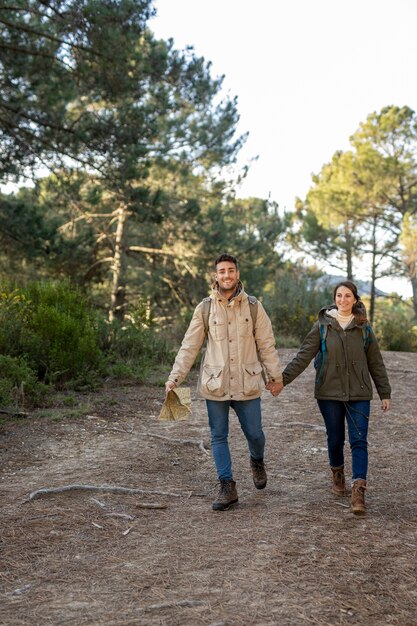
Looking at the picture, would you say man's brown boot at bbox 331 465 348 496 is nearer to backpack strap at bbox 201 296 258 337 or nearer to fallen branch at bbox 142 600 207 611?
backpack strap at bbox 201 296 258 337

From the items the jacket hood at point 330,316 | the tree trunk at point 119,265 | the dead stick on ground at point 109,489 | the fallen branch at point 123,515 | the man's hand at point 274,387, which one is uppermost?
the tree trunk at point 119,265

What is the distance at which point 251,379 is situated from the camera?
4.42 meters

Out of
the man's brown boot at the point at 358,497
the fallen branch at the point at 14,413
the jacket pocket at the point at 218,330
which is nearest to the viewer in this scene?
the man's brown boot at the point at 358,497

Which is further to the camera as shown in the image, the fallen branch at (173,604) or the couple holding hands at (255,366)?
the couple holding hands at (255,366)

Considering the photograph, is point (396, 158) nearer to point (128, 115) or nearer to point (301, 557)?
point (128, 115)

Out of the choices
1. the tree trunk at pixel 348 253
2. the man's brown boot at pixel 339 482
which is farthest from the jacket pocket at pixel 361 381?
the tree trunk at pixel 348 253

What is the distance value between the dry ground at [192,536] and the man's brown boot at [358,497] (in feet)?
0.37

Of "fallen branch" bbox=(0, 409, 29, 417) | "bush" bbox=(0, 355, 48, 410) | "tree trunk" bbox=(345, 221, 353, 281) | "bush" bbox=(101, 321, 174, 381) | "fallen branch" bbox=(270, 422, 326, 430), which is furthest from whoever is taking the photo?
"tree trunk" bbox=(345, 221, 353, 281)

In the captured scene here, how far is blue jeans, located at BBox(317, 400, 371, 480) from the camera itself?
4348mm

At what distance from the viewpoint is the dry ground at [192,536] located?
287cm

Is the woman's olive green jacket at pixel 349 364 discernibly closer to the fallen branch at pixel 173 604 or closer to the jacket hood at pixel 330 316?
the jacket hood at pixel 330 316

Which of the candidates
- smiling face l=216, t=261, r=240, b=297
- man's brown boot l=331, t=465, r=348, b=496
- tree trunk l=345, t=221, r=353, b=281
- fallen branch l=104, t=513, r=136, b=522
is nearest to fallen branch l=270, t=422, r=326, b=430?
man's brown boot l=331, t=465, r=348, b=496

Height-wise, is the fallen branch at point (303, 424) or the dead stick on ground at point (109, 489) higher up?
the fallen branch at point (303, 424)

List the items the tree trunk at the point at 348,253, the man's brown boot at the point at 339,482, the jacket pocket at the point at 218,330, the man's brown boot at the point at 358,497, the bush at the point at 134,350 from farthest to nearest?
the tree trunk at the point at 348,253
the bush at the point at 134,350
the man's brown boot at the point at 339,482
the jacket pocket at the point at 218,330
the man's brown boot at the point at 358,497
